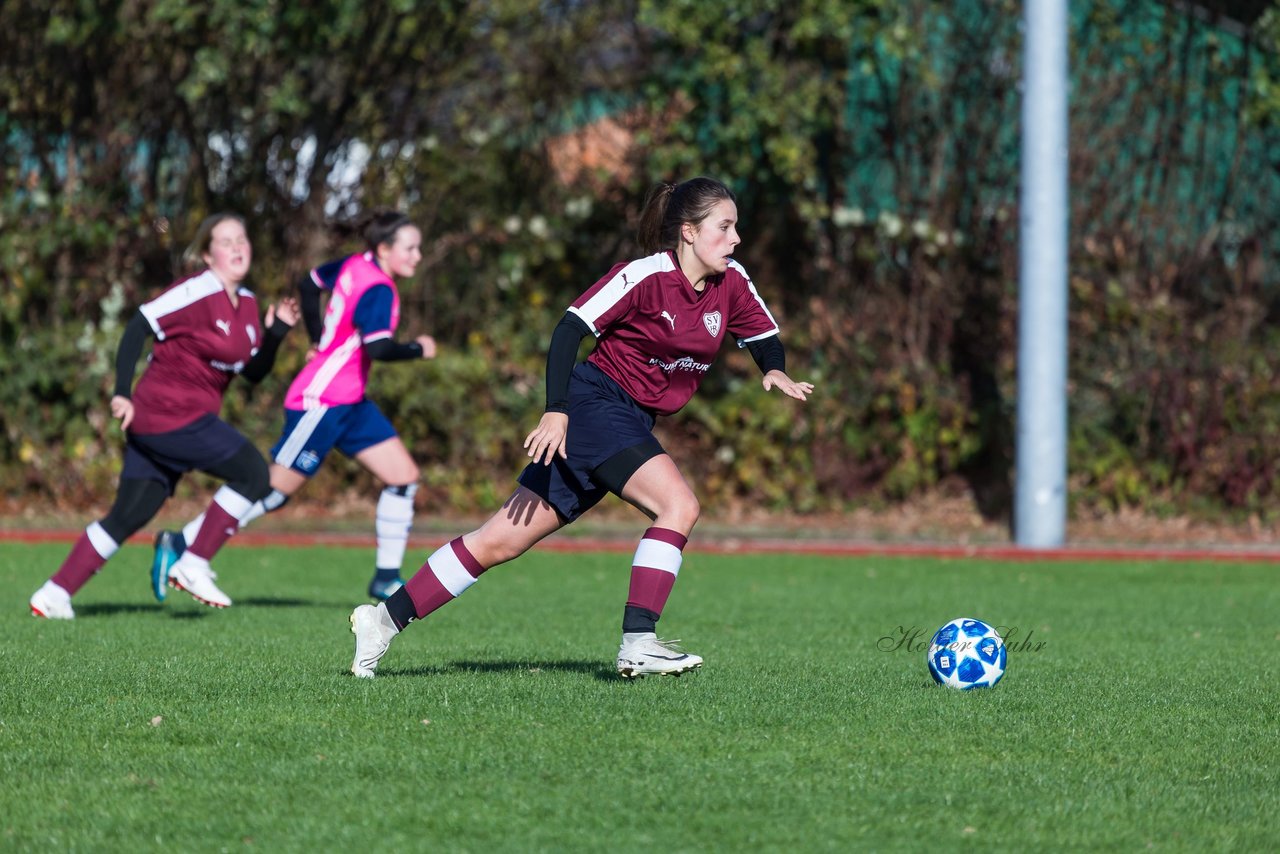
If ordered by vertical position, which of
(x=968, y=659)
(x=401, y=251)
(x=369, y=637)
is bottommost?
(x=369, y=637)

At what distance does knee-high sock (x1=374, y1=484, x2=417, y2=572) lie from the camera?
9719mm

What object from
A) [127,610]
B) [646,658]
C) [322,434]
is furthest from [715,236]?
[127,610]

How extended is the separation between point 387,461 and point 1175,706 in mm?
5086

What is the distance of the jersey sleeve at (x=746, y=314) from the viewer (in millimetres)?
6426

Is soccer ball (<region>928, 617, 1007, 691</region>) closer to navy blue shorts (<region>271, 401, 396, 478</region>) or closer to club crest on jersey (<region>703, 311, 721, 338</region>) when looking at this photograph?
club crest on jersey (<region>703, 311, 721, 338</region>)

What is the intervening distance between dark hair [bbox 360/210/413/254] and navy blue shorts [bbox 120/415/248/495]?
1.42 m

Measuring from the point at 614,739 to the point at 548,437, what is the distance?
1186 millimetres


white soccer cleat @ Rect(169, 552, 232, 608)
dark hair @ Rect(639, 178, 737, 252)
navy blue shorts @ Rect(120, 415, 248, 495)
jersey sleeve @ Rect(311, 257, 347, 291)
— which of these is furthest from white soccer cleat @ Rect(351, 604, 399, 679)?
jersey sleeve @ Rect(311, 257, 347, 291)

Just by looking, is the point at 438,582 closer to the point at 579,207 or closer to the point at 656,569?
the point at 656,569

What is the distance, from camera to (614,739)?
495 centimetres

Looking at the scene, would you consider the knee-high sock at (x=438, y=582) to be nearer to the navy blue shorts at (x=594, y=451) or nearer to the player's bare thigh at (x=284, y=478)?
the navy blue shorts at (x=594, y=451)

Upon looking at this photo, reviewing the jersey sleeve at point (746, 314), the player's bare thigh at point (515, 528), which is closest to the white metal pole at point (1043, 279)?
the jersey sleeve at point (746, 314)

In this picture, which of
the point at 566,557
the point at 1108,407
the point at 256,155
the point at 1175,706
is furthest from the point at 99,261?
the point at 1175,706

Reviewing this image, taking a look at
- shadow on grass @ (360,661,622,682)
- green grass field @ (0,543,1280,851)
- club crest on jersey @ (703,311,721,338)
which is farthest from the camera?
shadow on grass @ (360,661,622,682)
